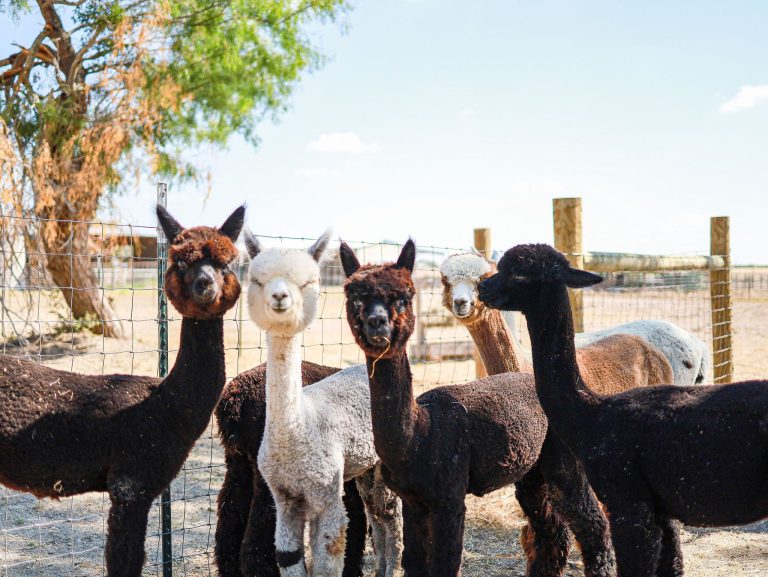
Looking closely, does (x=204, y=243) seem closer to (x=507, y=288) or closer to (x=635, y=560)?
(x=507, y=288)

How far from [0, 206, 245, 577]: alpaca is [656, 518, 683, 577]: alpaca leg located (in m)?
2.26

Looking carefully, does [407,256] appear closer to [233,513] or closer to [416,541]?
[416,541]

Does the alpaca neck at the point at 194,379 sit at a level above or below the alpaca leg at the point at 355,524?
above

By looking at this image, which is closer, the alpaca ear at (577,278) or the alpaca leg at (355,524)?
Result: the alpaca ear at (577,278)

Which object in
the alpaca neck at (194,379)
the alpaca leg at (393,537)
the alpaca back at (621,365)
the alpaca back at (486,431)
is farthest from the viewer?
the alpaca back at (621,365)

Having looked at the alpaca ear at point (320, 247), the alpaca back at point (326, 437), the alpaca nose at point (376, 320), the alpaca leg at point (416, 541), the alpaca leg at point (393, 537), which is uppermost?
the alpaca ear at point (320, 247)

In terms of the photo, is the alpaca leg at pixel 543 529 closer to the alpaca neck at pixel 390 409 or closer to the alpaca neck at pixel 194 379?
the alpaca neck at pixel 390 409

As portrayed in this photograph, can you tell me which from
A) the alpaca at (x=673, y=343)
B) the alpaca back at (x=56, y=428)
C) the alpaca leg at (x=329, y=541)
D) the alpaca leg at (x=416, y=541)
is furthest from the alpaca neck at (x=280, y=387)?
the alpaca at (x=673, y=343)

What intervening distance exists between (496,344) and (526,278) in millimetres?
1663

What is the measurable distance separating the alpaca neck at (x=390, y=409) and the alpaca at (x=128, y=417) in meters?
0.74

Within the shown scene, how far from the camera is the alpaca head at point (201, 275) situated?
11.0 ft

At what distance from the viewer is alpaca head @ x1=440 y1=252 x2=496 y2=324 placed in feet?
16.3

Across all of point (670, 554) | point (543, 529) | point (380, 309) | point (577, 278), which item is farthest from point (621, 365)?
point (380, 309)

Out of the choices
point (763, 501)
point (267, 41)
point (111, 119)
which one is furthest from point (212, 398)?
point (267, 41)
